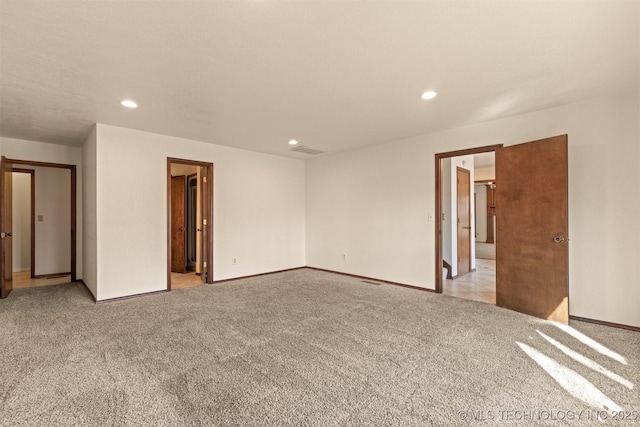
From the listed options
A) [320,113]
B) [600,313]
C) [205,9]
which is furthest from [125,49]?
[600,313]

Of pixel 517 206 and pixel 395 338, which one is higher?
pixel 517 206

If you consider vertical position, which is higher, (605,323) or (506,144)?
(506,144)

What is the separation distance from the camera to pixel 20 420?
172 cm

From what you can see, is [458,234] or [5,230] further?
[458,234]

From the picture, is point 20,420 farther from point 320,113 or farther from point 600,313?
point 600,313

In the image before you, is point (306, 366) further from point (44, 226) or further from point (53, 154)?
point (44, 226)

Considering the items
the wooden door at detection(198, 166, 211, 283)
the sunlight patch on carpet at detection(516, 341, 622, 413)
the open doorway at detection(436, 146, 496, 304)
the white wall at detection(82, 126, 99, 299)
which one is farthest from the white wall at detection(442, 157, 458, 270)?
the white wall at detection(82, 126, 99, 299)

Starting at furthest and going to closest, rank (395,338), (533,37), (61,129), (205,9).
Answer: (61,129), (395,338), (533,37), (205,9)

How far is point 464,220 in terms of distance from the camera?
629 centimetres

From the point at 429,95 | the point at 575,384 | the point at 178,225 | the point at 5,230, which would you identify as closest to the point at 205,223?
the point at 178,225

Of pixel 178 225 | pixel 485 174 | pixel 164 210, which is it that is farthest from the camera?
pixel 485 174

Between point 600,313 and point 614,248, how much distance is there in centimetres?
73

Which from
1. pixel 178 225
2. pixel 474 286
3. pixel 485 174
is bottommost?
pixel 474 286

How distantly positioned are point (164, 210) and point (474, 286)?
523 centimetres
